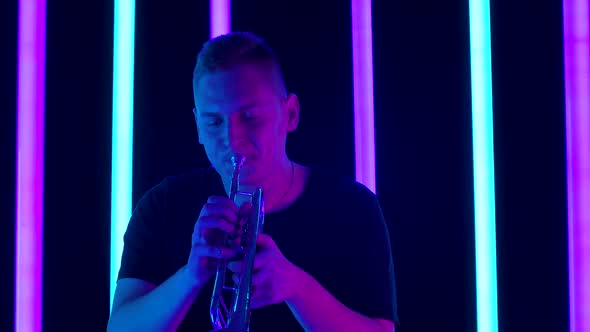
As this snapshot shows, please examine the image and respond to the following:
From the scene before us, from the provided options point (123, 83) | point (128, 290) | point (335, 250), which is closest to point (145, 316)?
point (128, 290)

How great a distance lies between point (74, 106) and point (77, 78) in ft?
0.32

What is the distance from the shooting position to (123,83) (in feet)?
6.31

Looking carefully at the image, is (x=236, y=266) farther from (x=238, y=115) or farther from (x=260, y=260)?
(x=238, y=115)

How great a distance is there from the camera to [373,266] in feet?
4.91

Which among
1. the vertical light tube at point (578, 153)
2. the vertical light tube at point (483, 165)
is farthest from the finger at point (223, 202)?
the vertical light tube at point (578, 153)

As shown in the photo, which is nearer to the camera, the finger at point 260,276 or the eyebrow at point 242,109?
the finger at point 260,276

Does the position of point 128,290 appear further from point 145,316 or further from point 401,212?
point 401,212

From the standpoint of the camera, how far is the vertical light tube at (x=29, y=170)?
6.31 feet

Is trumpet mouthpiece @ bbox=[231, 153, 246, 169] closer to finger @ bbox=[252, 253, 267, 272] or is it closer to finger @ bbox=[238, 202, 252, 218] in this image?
finger @ bbox=[238, 202, 252, 218]

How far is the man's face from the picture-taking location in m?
1.35

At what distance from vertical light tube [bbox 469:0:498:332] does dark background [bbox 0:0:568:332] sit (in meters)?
0.03

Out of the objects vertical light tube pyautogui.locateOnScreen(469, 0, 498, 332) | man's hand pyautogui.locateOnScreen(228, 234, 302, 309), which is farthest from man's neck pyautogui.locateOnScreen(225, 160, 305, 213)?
vertical light tube pyautogui.locateOnScreen(469, 0, 498, 332)

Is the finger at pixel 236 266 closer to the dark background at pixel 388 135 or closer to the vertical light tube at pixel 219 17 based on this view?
the dark background at pixel 388 135

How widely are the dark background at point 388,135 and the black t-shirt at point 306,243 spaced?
0.35 m
